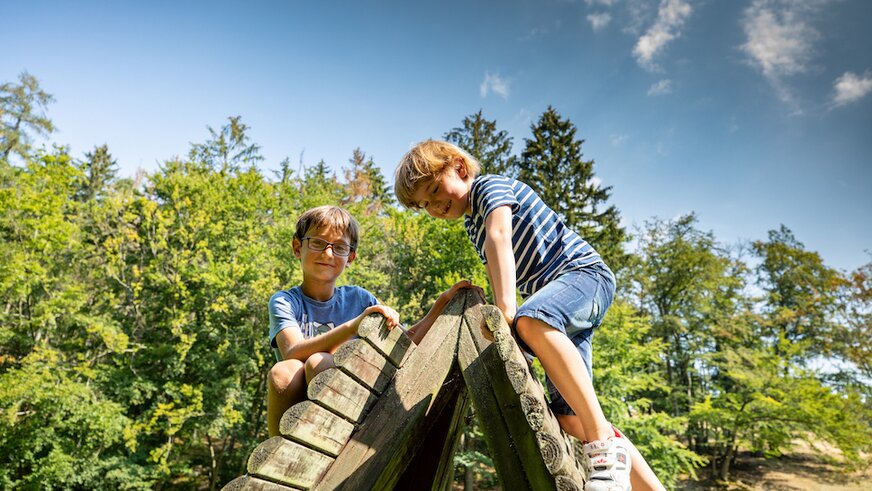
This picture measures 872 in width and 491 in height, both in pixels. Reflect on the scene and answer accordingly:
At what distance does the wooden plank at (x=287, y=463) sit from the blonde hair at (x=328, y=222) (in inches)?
54.1

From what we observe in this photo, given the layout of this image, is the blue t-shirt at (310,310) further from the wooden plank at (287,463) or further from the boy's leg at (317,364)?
the wooden plank at (287,463)

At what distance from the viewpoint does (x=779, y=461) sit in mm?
24328

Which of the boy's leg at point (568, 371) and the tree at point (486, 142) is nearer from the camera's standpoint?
the boy's leg at point (568, 371)

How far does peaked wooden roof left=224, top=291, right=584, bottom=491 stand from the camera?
139 cm

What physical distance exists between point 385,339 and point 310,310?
1037 millimetres

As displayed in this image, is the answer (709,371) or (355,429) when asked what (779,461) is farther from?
(355,429)

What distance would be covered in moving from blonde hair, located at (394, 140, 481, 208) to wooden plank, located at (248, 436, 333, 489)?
134 cm

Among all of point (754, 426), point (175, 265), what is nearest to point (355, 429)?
point (175, 265)

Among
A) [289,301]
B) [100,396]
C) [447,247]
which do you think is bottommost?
[100,396]

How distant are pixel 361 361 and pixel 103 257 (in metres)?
19.6

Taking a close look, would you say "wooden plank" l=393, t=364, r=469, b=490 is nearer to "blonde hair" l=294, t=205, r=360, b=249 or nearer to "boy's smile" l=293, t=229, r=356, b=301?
"boy's smile" l=293, t=229, r=356, b=301

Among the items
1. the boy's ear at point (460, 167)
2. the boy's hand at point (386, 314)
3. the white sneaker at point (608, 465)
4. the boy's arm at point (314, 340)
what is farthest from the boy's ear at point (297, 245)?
the white sneaker at point (608, 465)

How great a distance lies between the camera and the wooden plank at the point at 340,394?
4.98 feet

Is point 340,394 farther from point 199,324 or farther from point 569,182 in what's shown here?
point 569,182
